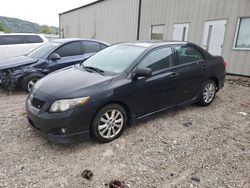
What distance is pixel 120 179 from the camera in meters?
2.52

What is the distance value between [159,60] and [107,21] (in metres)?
14.3

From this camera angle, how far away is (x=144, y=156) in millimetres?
2973

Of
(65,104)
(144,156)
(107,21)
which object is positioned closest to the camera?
(65,104)

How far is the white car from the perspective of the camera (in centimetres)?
902

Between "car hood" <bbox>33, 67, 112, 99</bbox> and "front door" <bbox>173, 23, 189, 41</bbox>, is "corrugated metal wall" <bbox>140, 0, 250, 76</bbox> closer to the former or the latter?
"front door" <bbox>173, 23, 189, 41</bbox>

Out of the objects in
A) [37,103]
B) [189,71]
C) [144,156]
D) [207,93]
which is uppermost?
[189,71]

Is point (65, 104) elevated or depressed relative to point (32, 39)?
depressed

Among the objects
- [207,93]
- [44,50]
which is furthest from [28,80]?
[207,93]

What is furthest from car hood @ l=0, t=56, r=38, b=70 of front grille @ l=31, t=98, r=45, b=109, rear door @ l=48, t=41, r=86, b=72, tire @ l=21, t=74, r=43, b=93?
front grille @ l=31, t=98, r=45, b=109

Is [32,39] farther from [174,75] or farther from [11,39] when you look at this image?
[174,75]

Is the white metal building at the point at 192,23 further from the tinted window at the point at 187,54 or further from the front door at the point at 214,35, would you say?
the tinted window at the point at 187,54

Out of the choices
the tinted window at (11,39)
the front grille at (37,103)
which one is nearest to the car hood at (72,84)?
the front grille at (37,103)

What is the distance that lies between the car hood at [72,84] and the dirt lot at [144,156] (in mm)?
821

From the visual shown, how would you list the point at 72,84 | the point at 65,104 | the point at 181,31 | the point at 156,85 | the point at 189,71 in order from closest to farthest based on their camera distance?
the point at 65,104
the point at 72,84
the point at 156,85
the point at 189,71
the point at 181,31
